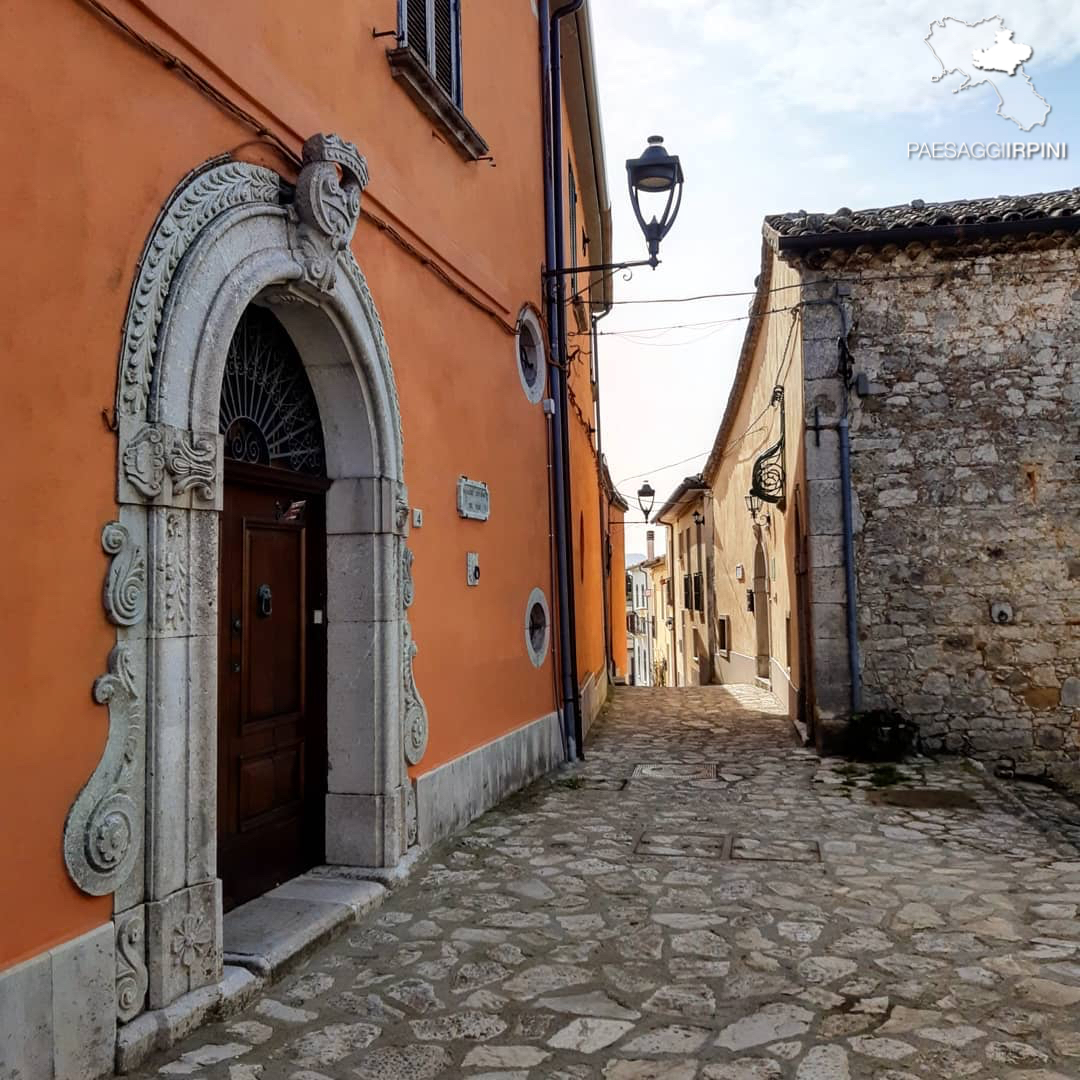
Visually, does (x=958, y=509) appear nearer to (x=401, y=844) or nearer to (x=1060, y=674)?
(x=1060, y=674)

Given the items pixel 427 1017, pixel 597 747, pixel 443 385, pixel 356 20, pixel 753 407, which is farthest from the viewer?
pixel 753 407

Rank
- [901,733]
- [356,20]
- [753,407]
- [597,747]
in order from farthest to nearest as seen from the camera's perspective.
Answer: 1. [753,407]
2. [597,747]
3. [901,733]
4. [356,20]

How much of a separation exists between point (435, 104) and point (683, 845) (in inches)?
191

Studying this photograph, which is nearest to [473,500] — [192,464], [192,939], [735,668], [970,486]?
[192,464]

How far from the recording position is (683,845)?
573 cm

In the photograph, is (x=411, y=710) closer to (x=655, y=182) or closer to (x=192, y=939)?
(x=192, y=939)

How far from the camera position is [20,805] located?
268cm

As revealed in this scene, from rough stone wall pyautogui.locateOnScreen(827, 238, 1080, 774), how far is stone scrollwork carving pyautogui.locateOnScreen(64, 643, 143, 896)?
746 cm

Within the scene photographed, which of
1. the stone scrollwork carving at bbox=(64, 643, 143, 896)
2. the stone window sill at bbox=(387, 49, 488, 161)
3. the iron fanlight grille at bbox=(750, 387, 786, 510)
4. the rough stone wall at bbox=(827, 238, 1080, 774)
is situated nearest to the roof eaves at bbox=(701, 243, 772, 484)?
the iron fanlight grille at bbox=(750, 387, 786, 510)

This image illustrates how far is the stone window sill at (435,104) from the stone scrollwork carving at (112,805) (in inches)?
153

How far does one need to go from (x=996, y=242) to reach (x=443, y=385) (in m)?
6.14

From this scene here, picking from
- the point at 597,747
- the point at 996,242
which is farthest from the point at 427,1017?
the point at 996,242

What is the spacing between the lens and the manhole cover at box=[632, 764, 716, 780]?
789 centimetres

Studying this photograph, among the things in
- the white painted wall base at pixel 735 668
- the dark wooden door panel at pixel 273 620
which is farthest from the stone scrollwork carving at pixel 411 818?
the white painted wall base at pixel 735 668
